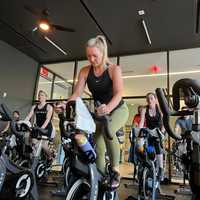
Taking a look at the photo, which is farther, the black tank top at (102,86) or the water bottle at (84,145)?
the black tank top at (102,86)

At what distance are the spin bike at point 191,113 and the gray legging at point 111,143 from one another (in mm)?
505

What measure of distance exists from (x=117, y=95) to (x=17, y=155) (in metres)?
2.55

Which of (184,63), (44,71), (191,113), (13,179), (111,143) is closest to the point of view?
(191,113)

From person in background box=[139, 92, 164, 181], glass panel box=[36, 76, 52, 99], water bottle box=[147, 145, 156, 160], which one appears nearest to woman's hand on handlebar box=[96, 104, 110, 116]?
water bottle box=[147, 145, 156, 160]

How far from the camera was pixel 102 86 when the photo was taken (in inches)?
62.6

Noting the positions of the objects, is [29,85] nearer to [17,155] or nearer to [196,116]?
[17,155]

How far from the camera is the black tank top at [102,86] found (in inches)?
62.2

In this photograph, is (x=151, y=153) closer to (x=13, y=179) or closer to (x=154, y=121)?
(x=154, y=121)

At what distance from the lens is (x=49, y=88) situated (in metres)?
6.82

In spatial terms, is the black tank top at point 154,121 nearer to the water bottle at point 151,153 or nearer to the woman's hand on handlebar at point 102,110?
the water bottle at point 151,153

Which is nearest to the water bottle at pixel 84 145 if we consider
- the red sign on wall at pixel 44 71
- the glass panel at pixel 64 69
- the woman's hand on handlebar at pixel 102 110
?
the woman's hand on handlebar at pixel 102 110

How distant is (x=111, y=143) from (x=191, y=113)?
25.7 inches

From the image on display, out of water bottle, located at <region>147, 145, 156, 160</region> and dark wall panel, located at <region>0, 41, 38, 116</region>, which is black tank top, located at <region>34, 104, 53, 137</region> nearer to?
water bottle, located at <region>147, 145, 156, 160</region>

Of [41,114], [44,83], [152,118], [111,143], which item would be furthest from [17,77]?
[111,143]
